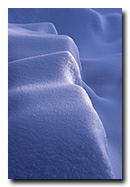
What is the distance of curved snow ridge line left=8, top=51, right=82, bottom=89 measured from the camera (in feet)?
2.12

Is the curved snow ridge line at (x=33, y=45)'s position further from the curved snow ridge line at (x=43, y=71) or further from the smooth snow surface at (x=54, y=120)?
the curved snow ridge line at (x=43, y=71)

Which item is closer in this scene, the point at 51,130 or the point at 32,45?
the point at 51,130

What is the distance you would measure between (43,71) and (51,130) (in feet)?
1.00

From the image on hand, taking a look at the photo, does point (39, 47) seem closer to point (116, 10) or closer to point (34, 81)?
point (34, 81)

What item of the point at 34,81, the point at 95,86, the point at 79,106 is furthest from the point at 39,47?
the point at 95,86

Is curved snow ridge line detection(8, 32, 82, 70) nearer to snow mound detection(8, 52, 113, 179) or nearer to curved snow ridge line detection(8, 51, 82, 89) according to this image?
curved snow ridge line detection(8, 51, 82, 89)

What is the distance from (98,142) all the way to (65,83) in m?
0.27

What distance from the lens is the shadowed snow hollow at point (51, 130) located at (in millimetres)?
409

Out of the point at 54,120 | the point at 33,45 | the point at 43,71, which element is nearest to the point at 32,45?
the point at 33,45

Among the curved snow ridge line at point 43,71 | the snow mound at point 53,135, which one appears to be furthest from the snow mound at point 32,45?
the snow mound at point 53,135

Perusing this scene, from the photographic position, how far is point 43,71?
2.25ft

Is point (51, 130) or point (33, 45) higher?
point (33, 45)

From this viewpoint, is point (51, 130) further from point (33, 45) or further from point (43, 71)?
point (33, 45)

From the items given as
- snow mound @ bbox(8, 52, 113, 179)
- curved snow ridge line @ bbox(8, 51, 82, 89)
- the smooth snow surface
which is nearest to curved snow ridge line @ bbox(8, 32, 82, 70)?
the smooth snow surface
